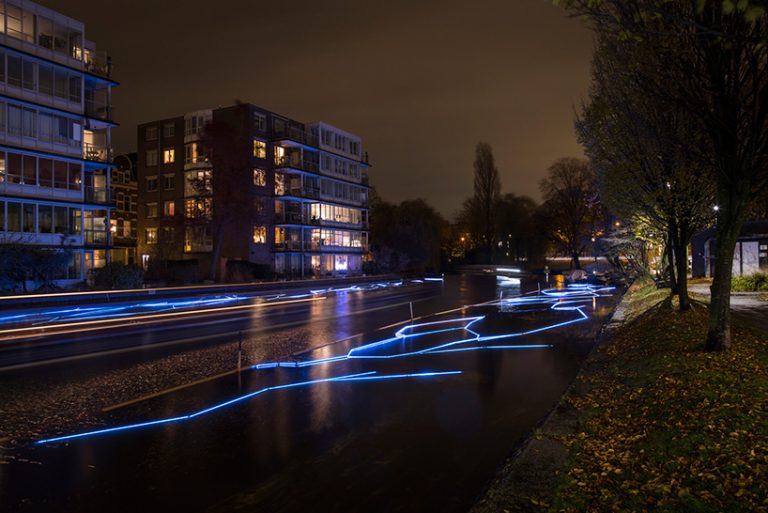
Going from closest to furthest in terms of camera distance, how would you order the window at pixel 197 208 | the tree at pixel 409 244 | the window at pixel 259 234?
the window at pixel 197 208 → the window at pixel 259 234 → the tree at pixel 409 244

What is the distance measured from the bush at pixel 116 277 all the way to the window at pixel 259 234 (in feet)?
65.4

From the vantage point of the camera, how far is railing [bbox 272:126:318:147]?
186ft

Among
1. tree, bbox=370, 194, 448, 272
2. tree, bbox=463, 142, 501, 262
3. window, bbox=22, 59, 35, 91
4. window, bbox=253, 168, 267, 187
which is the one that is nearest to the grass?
window, bbox=22, 59, 35, 91

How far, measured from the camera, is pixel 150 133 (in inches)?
2254

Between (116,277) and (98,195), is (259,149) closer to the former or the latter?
(98,195)

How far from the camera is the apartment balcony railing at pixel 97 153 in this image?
3862cm

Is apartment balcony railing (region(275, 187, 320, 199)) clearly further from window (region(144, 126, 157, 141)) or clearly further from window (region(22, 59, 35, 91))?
window (region(22, 59, 35, 91))

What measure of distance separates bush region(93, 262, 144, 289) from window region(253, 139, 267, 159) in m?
23.9

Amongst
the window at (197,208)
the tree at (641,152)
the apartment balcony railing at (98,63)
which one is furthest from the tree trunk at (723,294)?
the window at (197,208)

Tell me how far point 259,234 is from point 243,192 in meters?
8.82

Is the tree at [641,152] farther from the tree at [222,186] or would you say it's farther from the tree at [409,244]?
the tree at [409,244]

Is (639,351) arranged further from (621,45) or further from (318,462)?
(318,462)

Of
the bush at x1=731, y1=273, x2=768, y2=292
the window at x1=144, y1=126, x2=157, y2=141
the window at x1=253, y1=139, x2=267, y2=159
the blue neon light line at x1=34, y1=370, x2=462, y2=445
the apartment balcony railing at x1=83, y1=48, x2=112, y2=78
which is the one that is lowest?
the blue neon light line at x1=34, y1=370, x2=462, y2=445

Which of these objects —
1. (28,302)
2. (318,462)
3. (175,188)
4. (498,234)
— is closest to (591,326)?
(318,462)
